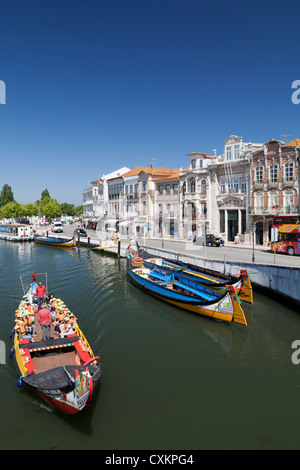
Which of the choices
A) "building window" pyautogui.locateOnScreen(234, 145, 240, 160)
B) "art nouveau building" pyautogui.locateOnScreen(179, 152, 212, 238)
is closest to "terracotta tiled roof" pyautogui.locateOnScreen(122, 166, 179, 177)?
"art nouveau building" pyautogui.locateOnScreen(179, 152, 212, 238)

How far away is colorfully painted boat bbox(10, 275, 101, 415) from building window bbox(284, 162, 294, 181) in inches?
1217

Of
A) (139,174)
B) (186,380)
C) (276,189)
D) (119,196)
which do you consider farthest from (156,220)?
(186,380)

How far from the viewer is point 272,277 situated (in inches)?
909

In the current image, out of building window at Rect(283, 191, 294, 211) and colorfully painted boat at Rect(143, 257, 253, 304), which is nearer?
colorfully painted boat at Rect(143, 257, 253, 304)

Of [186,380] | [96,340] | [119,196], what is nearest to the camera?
[186,380]

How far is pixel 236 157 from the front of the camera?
→ 42094mm

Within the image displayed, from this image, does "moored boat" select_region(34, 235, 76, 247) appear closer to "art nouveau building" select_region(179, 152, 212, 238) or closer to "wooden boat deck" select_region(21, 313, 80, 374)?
"art nouveau building" select_region(179, 152, 212, 238)

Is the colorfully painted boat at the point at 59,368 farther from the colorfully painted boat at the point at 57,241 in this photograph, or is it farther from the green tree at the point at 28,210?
the green tree at the point at 28,210

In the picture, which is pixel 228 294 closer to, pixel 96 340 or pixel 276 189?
pixel 96 340

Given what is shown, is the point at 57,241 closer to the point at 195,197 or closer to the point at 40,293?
the point at 195,197

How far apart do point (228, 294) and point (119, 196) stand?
52191 mm

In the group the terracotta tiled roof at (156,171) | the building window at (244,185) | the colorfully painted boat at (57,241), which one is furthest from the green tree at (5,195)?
the building window at (244,185)

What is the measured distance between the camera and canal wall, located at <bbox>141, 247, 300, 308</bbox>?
20969 mm

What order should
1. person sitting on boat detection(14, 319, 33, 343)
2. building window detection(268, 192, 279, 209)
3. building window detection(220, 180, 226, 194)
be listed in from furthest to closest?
building window detection(220, 180, 226, 194)
building window detection(268, 192, 279, 209)
person sitting on boat detection(14, 319, 33, 343)
